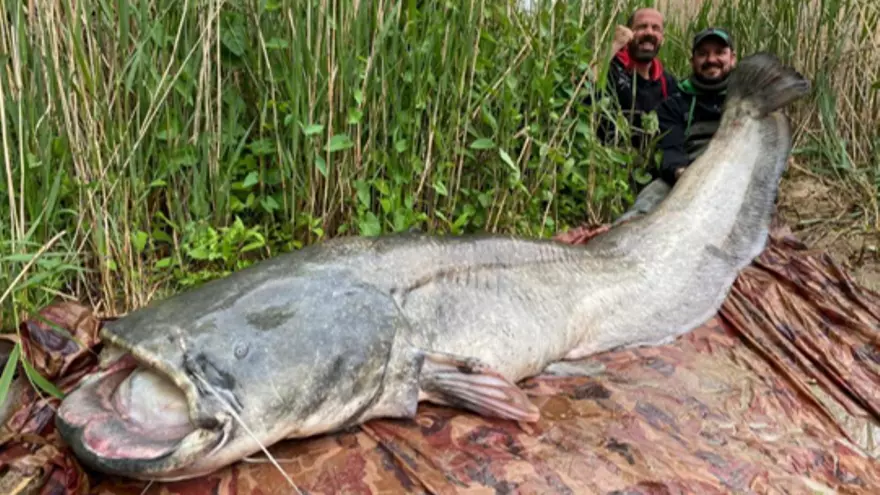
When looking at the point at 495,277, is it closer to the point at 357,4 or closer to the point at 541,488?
the point at 541,488

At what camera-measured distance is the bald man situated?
3951mm

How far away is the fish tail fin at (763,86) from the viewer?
141 inches

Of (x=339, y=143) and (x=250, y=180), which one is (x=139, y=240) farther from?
(x=339, y=143)

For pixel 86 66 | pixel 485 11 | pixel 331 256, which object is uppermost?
pixel 485 11

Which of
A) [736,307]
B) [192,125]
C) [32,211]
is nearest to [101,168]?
[32,211]

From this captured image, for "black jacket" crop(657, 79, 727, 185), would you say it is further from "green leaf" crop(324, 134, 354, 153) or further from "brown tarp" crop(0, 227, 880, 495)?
"green leaf" crop(324, 134, 354, 153)

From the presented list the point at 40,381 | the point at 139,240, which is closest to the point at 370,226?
the point at 139,240

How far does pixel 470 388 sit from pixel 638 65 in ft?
9.49

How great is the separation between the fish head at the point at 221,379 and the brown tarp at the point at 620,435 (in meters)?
0.11

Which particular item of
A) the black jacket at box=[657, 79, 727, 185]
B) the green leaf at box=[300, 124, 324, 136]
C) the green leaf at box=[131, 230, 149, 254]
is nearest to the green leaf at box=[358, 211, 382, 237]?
the green leaf at box=[300, 124, 324, 136]

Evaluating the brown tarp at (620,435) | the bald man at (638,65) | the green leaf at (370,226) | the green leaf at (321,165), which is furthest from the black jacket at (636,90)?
the green leaf at (321,165)

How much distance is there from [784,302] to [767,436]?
0.98 metres

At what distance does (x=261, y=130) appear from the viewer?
2439mm

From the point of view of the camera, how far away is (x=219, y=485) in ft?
5.21
